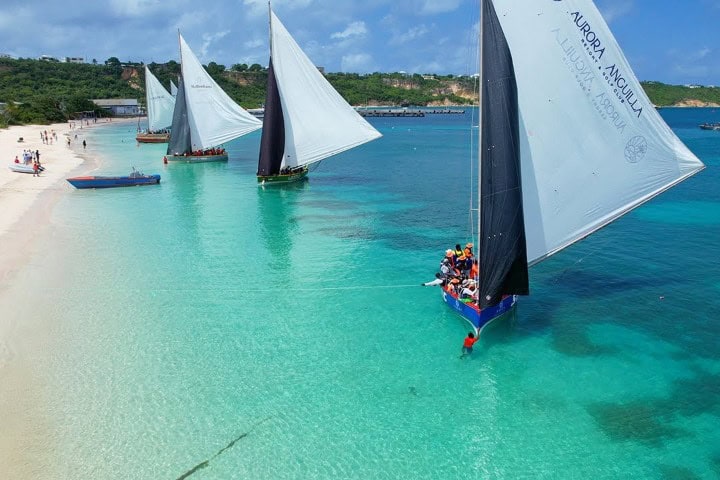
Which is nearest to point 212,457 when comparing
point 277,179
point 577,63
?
point 577,63

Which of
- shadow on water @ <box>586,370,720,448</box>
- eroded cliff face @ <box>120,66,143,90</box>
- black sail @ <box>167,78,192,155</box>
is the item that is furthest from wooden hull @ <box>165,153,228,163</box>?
eroded cliff face @ <box>120,66,143,90</box>

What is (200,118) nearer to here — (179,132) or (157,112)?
(179,132)

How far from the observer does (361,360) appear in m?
17.1

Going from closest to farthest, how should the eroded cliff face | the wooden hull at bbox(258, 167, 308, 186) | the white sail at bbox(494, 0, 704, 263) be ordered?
the white sail at bbox(494, 0, 704, 263), the wooden hull at bbox(258, 167, 308, 186), the eroded cliff face

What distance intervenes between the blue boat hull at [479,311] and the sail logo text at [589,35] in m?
7.62

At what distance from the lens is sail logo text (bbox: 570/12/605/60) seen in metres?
15.8

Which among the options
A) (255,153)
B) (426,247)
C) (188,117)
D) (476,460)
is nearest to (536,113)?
(476,460)

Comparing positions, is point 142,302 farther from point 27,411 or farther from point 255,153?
point 255,153

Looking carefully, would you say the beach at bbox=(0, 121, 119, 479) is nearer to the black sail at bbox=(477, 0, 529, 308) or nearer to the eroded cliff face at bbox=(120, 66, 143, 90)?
the black sail at bbox=(477, 0, 529, 308)

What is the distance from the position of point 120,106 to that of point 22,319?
145 meters

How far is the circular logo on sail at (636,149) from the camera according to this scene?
1758cm

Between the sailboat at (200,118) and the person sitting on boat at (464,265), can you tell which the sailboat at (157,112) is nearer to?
the sailboat at (200,118)

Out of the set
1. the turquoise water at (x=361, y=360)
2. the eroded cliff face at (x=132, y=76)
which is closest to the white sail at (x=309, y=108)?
the turquoise water at (x=361, y=360)

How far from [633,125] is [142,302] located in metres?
18.0
